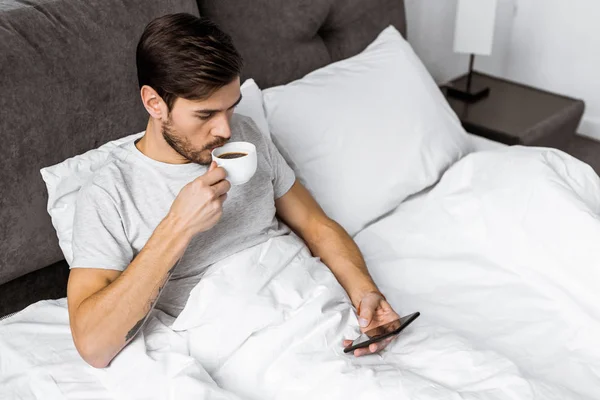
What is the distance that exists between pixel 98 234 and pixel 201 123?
275 mm

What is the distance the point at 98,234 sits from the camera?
1163mm

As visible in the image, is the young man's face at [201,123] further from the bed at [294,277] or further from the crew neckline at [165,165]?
the bed at [294,277]

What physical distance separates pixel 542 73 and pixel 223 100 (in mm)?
2326

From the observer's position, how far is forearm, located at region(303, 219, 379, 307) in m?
1.39

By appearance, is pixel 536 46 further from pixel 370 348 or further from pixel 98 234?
pixel 98 234

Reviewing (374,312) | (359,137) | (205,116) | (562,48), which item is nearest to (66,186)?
(205,116)

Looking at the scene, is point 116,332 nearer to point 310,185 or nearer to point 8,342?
point 8,342

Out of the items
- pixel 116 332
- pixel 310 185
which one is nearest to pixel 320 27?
pixel 310 185

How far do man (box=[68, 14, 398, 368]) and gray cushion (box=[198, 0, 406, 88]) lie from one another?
46 cm

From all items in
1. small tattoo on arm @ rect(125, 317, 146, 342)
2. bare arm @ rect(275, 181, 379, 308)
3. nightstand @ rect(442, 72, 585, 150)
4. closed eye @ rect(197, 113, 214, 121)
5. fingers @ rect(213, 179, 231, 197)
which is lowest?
nightstand @ rect(442, 72, 585, 150)

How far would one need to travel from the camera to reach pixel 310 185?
1679 mm

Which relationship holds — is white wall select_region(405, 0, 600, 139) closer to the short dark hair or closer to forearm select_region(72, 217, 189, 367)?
the short dark hair

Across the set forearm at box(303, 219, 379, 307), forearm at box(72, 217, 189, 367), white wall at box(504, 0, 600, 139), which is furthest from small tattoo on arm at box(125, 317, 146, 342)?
white wall at box(504, 0, 600, 139)

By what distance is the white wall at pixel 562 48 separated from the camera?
288 cm
